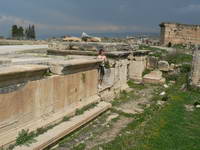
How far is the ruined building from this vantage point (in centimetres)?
3412

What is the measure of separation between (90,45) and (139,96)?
2897mm

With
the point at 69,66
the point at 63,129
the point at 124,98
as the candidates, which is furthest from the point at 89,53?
the point at 63,129

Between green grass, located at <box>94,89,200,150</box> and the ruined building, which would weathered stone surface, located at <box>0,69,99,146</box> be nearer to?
green grass, located at <box>94,89,200,150</box>

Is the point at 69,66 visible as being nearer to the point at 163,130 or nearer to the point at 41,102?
the point at 41,102

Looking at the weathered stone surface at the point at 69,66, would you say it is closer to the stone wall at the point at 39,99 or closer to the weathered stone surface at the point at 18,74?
the stone wall at the point at 39,99

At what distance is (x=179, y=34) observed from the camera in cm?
3469

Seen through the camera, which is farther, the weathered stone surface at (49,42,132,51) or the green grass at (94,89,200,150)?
the weathered stone surface at (49,42,132,51)

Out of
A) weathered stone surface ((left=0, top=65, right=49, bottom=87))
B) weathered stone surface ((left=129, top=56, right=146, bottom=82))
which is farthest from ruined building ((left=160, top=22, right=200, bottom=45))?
weathered stone surface ((left=0, top=65, right=49, bottom=87))

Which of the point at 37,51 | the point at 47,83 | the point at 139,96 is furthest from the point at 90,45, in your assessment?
the point at 47,83

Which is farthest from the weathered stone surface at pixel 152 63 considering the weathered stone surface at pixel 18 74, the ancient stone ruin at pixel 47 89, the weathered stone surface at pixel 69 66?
the weathered stone surface at pixel 18 74

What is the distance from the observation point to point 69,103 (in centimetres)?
602

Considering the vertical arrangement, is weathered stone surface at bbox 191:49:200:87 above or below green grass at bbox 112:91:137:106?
above

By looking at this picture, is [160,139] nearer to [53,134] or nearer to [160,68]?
[53,134]

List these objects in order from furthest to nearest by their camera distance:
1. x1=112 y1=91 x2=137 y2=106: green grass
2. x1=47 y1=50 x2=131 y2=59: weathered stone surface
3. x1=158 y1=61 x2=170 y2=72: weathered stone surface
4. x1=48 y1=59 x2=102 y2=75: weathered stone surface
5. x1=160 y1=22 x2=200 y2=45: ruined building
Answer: x1=160 y1=22 x2=200 y2=45: ruined building → x1=158 y1=61 x2=170 y2=72: weathered stone surface → x1=47 y1=50 x2=131 y2=59: weathered stone surface → x1=112 y1=91 x2=137 y2=106: green grass → x1=48 y1=59 x2=102 y2=75: weathered stone surface
